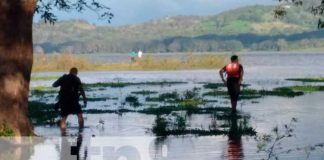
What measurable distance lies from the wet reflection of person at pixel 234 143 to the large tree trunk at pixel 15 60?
4248 mm

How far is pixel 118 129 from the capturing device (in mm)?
20328

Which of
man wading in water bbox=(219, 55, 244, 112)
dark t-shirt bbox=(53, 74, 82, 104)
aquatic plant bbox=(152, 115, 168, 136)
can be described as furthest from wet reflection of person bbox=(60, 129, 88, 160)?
man wading in water bbox=(219, 55, 244, 112)

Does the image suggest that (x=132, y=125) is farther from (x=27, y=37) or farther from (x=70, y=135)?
(x=27, y=37)

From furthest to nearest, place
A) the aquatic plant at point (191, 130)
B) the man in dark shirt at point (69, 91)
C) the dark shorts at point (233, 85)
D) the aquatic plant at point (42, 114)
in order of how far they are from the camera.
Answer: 1. the dark shorts at point (233, 85)
2. the aquatic plant at point (42, 114)
3. the aquatic plant at point (191, 130)
4. the man in dark shirt at point (69, 91)

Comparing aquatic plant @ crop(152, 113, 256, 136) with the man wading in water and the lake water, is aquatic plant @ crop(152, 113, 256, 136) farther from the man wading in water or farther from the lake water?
the man wading in water

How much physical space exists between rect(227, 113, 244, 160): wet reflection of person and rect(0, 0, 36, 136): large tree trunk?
167 inches

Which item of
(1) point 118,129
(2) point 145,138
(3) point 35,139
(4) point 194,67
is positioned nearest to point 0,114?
(3) point 35,139

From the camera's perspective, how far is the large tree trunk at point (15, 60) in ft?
50.7

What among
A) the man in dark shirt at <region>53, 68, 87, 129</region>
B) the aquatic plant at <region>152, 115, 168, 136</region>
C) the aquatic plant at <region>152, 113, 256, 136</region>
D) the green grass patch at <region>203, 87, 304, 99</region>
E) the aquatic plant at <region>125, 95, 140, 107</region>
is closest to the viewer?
the man in dark shirt at <region>53, 68, 87, 129</region>

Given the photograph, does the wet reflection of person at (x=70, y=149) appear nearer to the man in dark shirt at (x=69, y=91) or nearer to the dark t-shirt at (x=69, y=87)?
the man in dark shirt at (x=69, y=91)

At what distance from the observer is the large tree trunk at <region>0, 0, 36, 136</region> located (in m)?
15.5

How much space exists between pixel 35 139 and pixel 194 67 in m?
66.3

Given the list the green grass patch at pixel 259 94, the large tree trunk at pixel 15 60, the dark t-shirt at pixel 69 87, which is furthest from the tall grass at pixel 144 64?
the large tree trunk at pixel 15 60

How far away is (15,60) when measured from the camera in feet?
51.5
